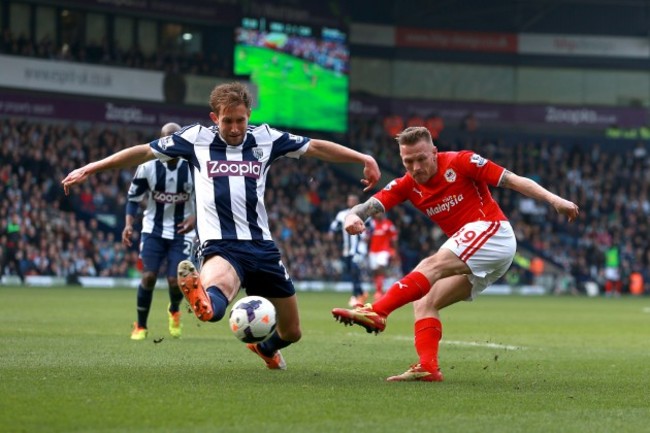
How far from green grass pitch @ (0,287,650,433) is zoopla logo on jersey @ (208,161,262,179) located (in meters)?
1.55

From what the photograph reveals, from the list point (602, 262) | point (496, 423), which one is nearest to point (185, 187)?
point (496, 423)

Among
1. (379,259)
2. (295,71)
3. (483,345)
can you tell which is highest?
(295,71)

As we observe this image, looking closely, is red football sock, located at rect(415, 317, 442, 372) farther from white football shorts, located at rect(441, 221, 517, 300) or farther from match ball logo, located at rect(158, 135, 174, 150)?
match ball logo, located at rect(158, 135, 174, 150)

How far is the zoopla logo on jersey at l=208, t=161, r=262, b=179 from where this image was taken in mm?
8984

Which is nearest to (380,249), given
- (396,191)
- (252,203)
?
(396,191)

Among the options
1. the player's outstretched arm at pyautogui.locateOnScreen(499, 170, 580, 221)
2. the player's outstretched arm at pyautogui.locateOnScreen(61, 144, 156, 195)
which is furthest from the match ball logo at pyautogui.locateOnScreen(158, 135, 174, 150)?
the player's outstretched arm at pyautogui.locateOnScreen(499, 170, 580, 221)

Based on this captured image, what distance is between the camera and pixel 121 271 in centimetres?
3338

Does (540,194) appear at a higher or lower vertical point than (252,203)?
higher

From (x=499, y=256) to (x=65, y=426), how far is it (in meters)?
4.21

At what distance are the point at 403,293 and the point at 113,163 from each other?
2.36m

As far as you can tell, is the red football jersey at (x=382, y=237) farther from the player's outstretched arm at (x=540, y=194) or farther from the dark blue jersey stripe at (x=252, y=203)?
the dark blue jersey stripe at (x=252, y=203)

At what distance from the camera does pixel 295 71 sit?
40625 mm

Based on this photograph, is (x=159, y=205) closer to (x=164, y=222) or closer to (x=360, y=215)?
(x=164, y=222)

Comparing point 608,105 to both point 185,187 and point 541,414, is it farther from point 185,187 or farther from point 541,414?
point 541,414
